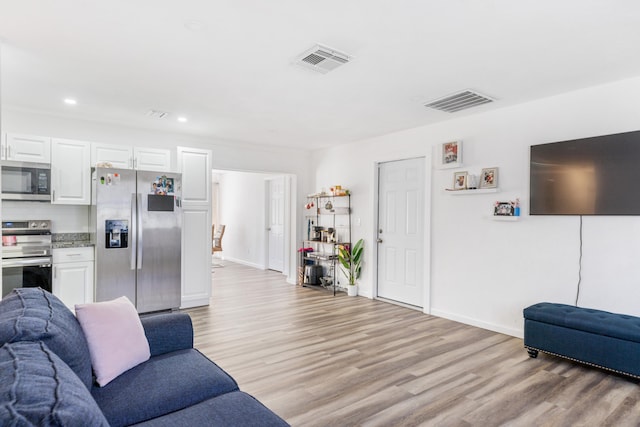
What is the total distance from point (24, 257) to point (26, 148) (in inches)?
47.5

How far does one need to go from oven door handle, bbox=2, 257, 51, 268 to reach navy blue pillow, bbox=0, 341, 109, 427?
359 cm

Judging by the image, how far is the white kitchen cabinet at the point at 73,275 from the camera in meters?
4.19

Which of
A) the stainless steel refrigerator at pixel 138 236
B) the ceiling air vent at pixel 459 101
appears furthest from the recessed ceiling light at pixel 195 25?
the stainless steel refrigerator at pixel 138 236

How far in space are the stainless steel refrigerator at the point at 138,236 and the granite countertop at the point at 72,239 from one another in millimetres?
196

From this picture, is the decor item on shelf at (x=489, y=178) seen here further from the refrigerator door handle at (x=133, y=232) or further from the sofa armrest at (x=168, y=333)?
the refrigerator door handle at (x=133, y=232)

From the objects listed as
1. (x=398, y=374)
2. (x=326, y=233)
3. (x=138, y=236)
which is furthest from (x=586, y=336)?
(x=138, y=236)

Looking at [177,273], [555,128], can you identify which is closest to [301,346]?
[177,273]

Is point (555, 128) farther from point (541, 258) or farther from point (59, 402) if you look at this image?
point (59, 402)

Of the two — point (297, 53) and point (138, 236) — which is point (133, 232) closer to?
point (138, 236)

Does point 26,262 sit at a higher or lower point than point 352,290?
higher

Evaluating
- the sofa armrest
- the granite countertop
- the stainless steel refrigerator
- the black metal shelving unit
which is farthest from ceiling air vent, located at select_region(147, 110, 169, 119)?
the sofa armrest

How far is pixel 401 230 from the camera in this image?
5473mm

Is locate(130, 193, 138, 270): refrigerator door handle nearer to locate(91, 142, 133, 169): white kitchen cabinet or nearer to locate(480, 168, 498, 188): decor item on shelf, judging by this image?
locate(91, 142, 133, 169): white kitchen cabinet

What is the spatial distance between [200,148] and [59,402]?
5328mm
